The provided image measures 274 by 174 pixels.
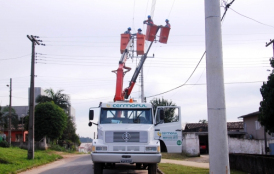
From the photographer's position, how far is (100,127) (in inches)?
480

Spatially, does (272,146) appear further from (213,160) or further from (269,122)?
(213,160)

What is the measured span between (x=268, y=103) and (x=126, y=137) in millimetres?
6779

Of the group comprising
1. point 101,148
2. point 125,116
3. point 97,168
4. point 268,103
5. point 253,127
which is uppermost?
point 268,103

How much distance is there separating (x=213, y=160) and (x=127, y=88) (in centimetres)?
1380

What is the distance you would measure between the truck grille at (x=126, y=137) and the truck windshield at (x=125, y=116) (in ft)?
3.53

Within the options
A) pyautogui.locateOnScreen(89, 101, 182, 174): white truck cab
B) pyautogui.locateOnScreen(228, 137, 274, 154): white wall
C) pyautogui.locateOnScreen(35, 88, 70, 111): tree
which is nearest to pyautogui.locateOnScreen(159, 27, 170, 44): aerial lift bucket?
pyautogui.locateOnScreen(89, 101, 182, 174): white truck cab

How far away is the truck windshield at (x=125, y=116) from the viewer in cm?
1257

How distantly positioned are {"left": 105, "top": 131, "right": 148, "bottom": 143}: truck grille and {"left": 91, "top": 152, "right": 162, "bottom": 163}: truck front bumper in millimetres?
541

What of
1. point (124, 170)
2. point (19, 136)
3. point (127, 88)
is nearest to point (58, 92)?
point (19, 136)

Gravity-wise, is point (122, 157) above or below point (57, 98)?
below

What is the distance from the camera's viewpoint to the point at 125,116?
1268 cm

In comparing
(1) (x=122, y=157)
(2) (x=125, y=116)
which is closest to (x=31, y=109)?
(2) (x=125, y=116)

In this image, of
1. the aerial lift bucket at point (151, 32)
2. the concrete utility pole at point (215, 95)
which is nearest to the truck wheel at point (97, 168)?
the concrete utility pole at point (215, 95)

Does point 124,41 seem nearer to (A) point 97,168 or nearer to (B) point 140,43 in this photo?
(B) point 140,43
